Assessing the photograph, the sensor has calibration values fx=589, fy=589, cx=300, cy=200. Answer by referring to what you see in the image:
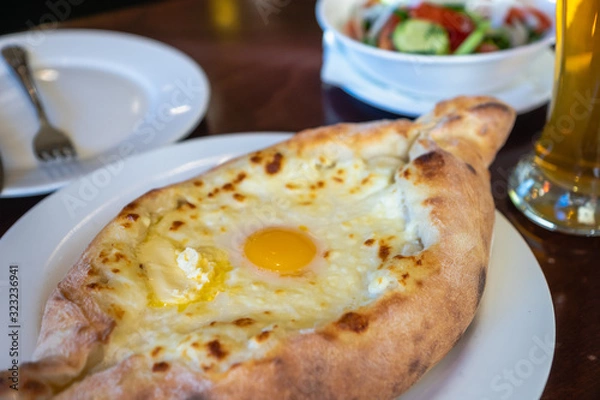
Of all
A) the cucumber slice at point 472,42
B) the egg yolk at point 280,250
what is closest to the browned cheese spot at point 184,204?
the egg yolk at point 280,250

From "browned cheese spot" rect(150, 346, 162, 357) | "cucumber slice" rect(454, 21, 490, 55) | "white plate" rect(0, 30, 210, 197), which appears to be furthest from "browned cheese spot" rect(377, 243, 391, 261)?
"cucumber slice" rect(454, 21, 490, 55)

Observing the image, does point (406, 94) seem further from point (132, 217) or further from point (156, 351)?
point (156, 351)

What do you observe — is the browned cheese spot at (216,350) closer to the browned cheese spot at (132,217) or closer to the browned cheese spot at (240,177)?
the browned cheese spot at (132,217)

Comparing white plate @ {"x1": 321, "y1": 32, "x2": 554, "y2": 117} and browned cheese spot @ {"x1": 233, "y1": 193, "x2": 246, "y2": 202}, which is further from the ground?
browned cheese spot @ {"x1": 233, "y1": 193, "x2": 246, "y2": 202}

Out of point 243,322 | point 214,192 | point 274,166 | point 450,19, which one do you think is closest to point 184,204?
point 214,192

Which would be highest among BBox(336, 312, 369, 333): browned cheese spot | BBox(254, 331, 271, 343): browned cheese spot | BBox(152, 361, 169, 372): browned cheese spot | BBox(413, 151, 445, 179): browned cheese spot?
BBox(413, 151, 445, 179): browned cheese spot

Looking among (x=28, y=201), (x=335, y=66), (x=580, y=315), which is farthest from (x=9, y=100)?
(x=580, y=315)

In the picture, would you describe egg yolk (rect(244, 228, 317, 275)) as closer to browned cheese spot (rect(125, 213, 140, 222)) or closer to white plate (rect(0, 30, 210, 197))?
browned cheese spot (rect(125, 213, 140, 222))
